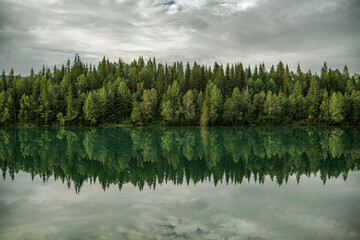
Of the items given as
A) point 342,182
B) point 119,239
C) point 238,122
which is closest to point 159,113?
point 238,122

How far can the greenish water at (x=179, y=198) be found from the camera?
11734mm

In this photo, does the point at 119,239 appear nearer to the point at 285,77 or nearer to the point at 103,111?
the point at 103,111

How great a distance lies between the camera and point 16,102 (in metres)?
101

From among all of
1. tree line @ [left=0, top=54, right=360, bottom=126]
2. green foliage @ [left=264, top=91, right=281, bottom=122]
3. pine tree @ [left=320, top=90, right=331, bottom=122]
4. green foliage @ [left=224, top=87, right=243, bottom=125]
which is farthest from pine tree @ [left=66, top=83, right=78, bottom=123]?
pine tree @ [left=320, top=90, right=331, bottom=122]

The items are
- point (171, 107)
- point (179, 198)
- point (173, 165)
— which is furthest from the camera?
point (171, 107)

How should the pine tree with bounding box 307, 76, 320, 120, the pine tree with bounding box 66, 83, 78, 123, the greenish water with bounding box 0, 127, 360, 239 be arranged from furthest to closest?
the pine tree with bounding box 307, 76, 320, 120 < the pine tree with bounding box 66, 83, 78, 123 < the greenish water with bounding box 0, 127, 360, 239

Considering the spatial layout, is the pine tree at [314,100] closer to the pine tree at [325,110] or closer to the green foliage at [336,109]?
the pine tree at [325,110]

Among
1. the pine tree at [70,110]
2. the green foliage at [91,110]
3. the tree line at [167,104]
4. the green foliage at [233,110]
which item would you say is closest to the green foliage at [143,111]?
the tree line at [167,104]

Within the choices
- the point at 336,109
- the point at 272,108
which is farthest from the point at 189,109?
the point at 336,109

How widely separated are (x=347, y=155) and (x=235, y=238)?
1053 inches

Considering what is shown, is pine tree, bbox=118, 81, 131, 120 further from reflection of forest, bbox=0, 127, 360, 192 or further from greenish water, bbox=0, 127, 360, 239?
greenish water, bbox=0, 127, 360, 239

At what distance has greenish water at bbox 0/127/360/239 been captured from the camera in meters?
11.7

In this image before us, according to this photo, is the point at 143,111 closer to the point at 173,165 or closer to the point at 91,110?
the point at 91,110

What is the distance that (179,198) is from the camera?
16.1 meters
